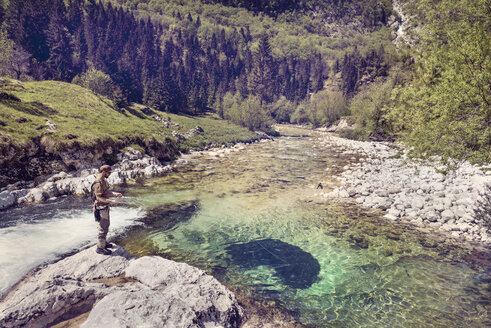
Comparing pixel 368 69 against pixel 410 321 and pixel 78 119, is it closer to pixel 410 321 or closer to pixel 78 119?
pixel 78 119

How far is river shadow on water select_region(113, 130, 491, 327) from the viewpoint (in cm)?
794

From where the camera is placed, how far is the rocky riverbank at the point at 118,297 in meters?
5.75

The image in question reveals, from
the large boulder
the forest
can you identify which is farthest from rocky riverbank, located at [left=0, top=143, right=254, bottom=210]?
the forest

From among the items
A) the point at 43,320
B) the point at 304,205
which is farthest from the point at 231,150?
the point at 43,320

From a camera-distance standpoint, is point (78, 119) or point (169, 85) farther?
point (169, 85)

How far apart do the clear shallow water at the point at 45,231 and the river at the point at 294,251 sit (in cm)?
5

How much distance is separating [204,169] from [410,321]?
85.2ft

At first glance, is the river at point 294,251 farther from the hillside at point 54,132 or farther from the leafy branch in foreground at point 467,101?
the hillside at point 54,132

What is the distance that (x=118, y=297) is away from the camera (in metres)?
6.14

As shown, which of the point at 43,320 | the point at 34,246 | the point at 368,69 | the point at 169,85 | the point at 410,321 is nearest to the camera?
the point at 43,320

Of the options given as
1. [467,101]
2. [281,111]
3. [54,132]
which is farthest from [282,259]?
[281,111]

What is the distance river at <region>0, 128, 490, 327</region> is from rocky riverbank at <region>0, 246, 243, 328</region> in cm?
169

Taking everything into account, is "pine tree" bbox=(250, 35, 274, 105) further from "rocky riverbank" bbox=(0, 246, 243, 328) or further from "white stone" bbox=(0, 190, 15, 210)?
"rocky riverbank" bbox=(0, 246, 243, 328)

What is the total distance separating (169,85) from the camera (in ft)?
283
